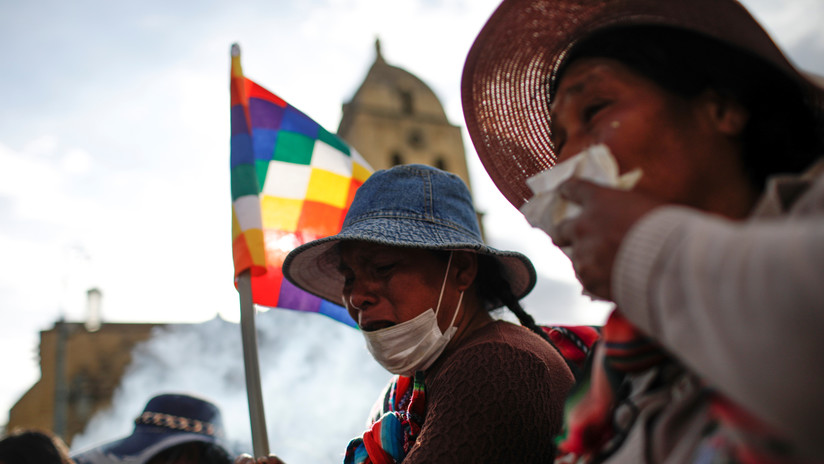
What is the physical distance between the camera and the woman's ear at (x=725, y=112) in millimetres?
1352

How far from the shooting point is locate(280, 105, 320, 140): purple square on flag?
182 inches

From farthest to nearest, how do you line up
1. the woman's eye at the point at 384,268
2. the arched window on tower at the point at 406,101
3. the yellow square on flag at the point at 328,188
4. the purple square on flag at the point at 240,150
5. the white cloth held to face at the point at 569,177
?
1. the arched window on tower at the point at 406,101
2. the yellow square on flag at the point at 328,188
3. the purple square on flag at the point at 240,150
4. the woman's eye at the point at 384,268
5. the white cloth held to face at the point at 569,177

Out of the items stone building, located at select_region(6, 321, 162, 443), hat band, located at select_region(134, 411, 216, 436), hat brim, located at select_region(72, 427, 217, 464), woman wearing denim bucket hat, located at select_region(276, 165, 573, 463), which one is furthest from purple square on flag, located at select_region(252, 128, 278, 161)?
stone building, located at select_region(6, 321, 162, 443)

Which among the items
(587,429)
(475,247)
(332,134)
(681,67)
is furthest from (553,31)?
(332,134)

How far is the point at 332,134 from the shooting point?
4.79 m

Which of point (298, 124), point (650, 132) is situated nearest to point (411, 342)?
point (650, 132)

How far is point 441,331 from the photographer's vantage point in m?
2.57

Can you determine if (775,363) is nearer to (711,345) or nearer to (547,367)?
(711,345)

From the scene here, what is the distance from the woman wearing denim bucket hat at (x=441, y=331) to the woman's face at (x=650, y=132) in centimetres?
93

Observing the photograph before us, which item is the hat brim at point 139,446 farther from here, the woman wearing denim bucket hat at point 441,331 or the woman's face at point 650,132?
the woman's face at point 650,132

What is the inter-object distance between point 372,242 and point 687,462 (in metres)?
1.78

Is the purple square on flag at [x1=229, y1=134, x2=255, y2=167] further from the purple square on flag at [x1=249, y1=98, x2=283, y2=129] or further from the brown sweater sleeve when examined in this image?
the brown sweater sleeve

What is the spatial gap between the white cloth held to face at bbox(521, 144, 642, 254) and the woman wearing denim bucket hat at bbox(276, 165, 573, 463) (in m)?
0.84

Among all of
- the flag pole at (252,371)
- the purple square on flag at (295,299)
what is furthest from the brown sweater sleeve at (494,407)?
the purple square on flag at (295,299)
